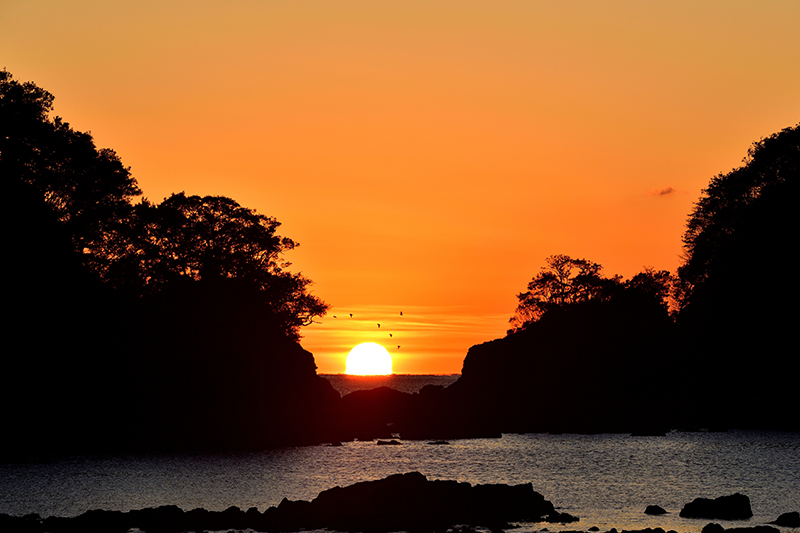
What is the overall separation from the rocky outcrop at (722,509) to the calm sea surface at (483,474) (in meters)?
0.67

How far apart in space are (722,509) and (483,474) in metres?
21.5

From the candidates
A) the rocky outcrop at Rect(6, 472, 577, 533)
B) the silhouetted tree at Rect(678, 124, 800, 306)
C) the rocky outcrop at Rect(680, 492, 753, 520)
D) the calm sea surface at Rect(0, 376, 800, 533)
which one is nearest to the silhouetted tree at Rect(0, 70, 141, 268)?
the calm sea surface at Rect(0, 376, 800, 533)

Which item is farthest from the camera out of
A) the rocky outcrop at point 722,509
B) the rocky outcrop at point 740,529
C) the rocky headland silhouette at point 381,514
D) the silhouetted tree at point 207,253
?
the silhouetted tree at point 207,253

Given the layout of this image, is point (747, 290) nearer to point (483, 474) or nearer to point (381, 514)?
point (483, 474)

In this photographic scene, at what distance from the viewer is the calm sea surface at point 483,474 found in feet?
137

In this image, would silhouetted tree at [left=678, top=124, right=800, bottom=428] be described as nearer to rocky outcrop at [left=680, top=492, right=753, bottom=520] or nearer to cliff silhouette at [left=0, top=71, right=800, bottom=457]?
cliff silhouette at [left=0, top=71, right=800, bottom=457]

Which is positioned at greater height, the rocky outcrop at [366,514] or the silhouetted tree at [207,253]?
the silhouetted tree at [207,253]

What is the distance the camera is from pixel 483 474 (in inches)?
2216

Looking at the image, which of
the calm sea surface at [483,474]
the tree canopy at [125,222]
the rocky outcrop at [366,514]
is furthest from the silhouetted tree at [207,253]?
the rocky outcrop at [366,514]

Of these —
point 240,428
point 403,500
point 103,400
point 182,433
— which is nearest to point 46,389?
point 103,400

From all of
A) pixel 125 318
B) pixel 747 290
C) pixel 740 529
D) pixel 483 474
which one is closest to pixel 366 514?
pixel 740 529

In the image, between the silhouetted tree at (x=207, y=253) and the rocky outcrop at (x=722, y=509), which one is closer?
the rocky outcrop at (x=722, y=509)

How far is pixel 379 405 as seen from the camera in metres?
107

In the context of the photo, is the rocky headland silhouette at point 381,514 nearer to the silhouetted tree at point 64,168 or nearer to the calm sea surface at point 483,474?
the calm sea surface at point 483,474
